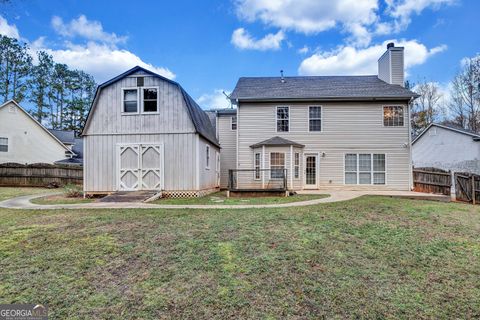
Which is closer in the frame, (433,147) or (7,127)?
(433,147)

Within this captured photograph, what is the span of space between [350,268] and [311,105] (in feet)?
38.6

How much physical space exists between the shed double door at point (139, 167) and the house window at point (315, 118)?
7.96m

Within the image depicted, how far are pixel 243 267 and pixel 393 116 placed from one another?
13747 mm

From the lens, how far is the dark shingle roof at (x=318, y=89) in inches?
552

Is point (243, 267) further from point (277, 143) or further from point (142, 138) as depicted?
point (277, 143)

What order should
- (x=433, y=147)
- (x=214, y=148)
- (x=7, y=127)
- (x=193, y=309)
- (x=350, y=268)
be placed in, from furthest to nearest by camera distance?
(x=7, y=127), (x=433, y=147), (x=214, y=148), (x=350, y=268), (x=193, y=309)

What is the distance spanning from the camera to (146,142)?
11.8 meters

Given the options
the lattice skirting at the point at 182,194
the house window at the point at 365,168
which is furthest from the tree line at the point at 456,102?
the lattice skirting at the point at 182,194

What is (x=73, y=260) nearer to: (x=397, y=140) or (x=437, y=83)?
(x=397, y=140)

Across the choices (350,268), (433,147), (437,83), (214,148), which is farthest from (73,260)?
(437,83)

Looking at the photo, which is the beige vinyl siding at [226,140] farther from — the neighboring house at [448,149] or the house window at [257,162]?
the neighboring house at [448,149]

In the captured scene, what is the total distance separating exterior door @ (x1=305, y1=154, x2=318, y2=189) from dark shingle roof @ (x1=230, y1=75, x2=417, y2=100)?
3212mm

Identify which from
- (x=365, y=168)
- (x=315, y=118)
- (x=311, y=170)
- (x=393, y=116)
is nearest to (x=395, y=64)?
(x=393, y=116)

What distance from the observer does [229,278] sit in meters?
3.53
